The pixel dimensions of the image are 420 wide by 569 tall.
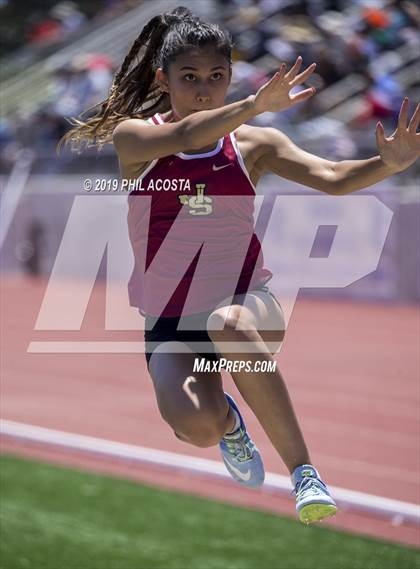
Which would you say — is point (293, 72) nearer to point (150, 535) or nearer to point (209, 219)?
point (209, 219)

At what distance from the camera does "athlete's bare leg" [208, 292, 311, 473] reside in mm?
3529

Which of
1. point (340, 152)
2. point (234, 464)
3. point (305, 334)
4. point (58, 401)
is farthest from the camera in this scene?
point (340, 152)

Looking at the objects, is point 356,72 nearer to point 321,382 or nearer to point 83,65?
point 83,65

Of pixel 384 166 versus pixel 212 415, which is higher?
pixel 384 166

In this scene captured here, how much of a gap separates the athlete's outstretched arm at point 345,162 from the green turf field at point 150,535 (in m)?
2.12

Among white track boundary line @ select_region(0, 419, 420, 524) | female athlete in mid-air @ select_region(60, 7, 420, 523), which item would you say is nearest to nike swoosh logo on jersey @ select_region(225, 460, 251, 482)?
female athlete in mid-air @ select_region(60, 7, 420, 523)

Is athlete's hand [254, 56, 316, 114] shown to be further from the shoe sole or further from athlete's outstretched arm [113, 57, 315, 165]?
the shoe sole

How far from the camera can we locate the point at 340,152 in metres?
12.5

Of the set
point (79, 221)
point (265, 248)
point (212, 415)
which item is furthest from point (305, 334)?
point (212, 415)

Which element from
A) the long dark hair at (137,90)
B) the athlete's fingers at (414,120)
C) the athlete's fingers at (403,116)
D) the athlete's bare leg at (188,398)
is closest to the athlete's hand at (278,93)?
the athlete's fingers at (403,116)

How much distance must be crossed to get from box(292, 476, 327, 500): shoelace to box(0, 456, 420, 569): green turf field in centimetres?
149

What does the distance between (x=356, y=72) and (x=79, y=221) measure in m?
4.45

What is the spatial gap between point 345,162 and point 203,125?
0.61m

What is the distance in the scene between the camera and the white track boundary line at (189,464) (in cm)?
495
